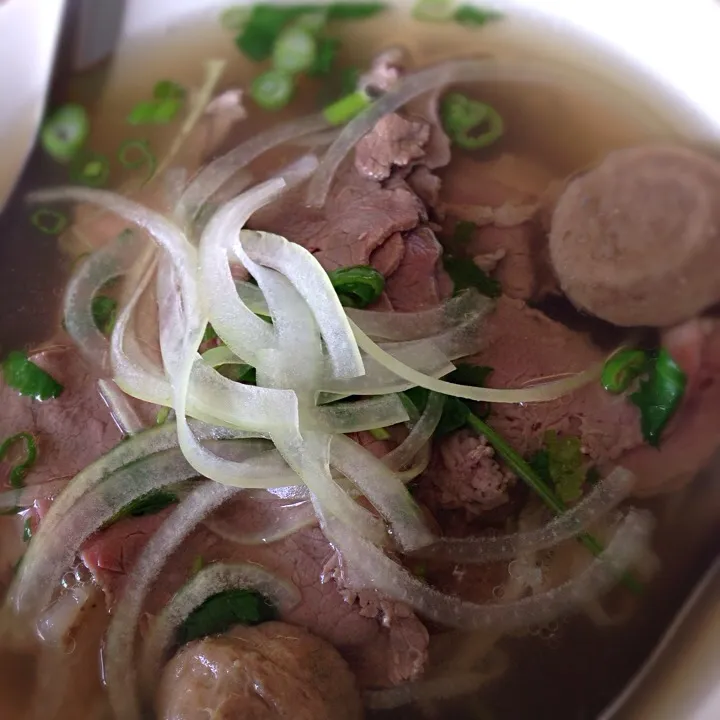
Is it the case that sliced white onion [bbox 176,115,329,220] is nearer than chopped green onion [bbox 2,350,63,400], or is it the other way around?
Answer: chopped green onion [bbox 2,350,63,400]

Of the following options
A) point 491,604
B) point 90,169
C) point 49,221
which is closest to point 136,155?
point 90,169

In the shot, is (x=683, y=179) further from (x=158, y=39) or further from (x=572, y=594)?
(x=158, y=39)

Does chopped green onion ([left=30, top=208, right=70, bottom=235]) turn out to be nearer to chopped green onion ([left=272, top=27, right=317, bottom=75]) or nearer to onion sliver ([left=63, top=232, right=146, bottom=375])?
onion sliver ([left=63, top=232, right=146, bottom=375])

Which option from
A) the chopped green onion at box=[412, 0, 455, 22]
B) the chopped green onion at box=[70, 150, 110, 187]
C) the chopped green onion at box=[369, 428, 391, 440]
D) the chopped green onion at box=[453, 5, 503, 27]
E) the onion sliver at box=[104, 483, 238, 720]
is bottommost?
the onion sliver at box=[104, 483, 238, 720]

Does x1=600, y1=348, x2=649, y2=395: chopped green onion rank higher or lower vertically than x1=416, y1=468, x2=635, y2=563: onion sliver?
higher

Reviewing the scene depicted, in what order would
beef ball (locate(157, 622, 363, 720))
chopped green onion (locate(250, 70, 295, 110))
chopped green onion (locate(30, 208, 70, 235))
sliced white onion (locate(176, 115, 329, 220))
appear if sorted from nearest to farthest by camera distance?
beef ball (locate(157, 622, 363, 720)) < sliced white onion (locate(176, 115, 329, 220)) < chopped green onion (locate(30, 208, 70, 235)) < chopped green onion (locate(250, 70, 295, 110))

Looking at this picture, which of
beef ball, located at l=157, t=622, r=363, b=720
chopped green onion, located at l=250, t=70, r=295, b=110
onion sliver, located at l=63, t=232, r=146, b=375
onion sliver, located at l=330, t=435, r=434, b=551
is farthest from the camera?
chopped green onion, located at l=250, t=70, r=295, b=110

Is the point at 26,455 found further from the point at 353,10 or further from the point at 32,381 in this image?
the point at 353,10

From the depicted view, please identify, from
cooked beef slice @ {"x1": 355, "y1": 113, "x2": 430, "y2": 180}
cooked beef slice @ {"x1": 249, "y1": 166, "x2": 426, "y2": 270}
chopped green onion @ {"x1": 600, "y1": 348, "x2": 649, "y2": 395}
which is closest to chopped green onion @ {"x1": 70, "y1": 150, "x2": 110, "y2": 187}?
cooked beef slice @ {"x1": 249, "y1": 166, "x2": 426, "y2": 270}

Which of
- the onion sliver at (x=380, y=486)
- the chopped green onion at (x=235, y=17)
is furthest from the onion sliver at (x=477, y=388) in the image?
the chopped green onion at (x=235, y=17)
